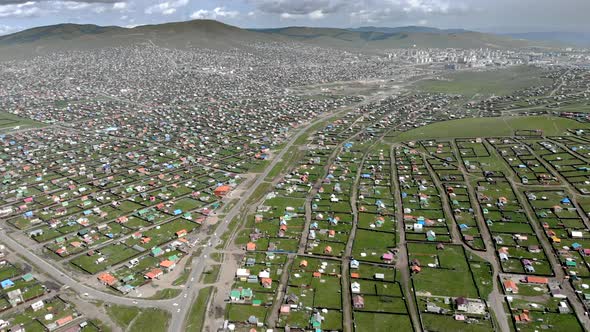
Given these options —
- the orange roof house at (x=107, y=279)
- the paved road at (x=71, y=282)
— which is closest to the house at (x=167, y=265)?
the orange roof house at (x=107, y=279)

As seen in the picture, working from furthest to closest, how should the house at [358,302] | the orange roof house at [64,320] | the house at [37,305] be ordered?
the house at [358,302] < the house at [37,305] < the orange roof house at [64,320]

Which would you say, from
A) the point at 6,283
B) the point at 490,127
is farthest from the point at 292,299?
the point at 490,127

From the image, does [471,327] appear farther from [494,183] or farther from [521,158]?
[521,158]

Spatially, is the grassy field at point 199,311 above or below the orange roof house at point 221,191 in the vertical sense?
below

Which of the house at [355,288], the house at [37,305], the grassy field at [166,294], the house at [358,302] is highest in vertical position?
the house at [37,305]

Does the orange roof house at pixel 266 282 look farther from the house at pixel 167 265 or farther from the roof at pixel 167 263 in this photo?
the roof at pixel 167 263

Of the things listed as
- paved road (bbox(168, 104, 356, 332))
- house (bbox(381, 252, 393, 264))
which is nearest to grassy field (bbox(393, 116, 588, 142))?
paved road (bbox(168, 104, 356, 332))

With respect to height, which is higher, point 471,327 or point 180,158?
point 180,158

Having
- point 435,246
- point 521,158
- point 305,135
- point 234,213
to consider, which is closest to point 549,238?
point 435,246
